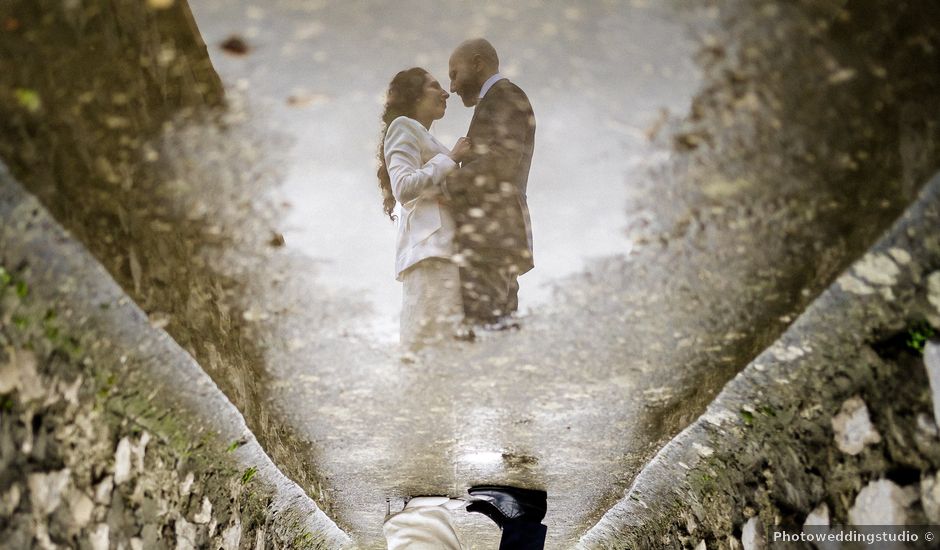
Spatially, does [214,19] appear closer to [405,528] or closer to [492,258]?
[492,258]

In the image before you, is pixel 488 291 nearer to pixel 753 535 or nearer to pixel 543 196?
pixel 543 196

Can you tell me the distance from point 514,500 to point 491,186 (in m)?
2.05

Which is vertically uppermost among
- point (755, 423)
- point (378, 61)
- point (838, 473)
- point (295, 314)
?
point (378, 61)

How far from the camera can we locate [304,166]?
1.20 m

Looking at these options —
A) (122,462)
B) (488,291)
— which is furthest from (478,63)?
(122,462)

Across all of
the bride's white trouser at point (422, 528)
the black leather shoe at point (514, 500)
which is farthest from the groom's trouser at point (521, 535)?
the bride's white trouser at point (422, 528)

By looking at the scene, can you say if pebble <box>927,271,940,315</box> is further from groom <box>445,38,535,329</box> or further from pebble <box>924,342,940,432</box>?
groom <box>445,38,535,329</box>

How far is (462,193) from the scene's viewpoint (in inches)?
50.6

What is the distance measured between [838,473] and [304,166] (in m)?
1.34

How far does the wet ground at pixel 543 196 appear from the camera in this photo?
3.35 feet

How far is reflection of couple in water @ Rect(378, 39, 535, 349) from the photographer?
1122 mm

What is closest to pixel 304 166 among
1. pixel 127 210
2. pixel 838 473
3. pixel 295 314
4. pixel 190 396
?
pixel 127 210

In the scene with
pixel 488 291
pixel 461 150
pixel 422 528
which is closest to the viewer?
pixel 461 150

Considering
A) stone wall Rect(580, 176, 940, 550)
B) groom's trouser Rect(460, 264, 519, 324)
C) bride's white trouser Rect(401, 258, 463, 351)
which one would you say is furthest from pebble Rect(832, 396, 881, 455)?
bride's white trouser Rect(401, 258, 463, 351)
